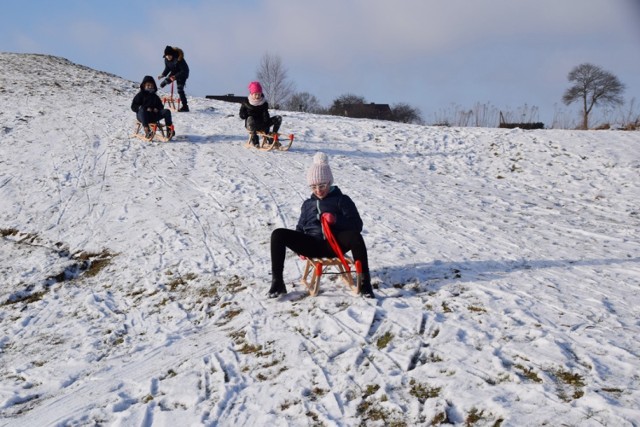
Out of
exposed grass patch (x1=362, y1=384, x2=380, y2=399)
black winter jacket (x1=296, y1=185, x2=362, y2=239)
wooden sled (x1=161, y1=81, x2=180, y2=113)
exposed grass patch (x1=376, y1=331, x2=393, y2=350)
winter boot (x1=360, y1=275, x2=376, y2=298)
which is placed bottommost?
exposed grass patch (x1=362, y1=384, x2=380, y2=399)

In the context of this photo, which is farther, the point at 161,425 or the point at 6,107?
the point at 6,107

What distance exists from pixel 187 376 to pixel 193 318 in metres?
1.09

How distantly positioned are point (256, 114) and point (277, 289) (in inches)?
297

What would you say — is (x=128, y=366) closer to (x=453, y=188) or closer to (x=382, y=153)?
(x=453, y=188)

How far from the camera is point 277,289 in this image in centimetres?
502

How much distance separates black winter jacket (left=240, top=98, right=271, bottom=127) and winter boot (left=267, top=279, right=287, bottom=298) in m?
7.49

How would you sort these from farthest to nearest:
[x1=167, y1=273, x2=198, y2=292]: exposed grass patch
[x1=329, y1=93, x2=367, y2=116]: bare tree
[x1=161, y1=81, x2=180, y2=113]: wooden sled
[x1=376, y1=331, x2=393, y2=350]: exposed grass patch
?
[x1=329, y1=93, x2=367, y2=116]: bare tree
[x1=161, y1=81, x2=180, y2=113]: wooden sled
[x1=167, y1=273, x2=198, y2=292]: exposed grass patch
[x1=376, y1=331, x2=393, y2=350]: exposed grass patch

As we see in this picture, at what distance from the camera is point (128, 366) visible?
4.21 metres

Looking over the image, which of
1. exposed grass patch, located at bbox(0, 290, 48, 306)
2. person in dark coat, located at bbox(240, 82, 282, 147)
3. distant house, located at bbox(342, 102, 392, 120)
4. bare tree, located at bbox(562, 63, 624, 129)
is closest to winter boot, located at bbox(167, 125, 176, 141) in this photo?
person in dark coat, located at bbox(240, 82, 282, 147)

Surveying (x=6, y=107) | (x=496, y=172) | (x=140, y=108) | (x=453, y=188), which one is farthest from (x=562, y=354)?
(x=6, y=107)

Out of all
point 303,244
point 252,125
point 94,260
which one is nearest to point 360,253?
point 303,244

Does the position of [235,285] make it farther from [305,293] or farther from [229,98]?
[229,98]

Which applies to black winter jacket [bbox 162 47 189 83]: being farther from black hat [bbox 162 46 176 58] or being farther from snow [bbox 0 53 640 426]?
snow [bbox 0 53 640 426]

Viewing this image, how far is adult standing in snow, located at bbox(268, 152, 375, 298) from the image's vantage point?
478 cm
